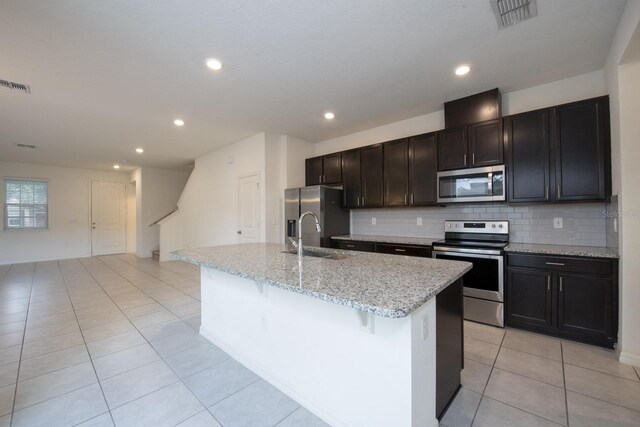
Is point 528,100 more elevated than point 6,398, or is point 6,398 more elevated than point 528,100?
point 528,100

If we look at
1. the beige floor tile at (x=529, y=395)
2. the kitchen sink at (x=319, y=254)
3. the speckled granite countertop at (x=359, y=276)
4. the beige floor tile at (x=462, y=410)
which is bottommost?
the beige floor tile at (x=462, y=410)

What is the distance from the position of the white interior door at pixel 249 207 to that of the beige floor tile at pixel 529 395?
3.87 meters

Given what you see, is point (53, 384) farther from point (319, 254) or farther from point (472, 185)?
point (472, 185)

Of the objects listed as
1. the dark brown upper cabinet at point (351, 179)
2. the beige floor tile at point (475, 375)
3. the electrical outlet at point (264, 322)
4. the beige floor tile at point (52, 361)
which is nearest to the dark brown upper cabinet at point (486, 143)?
the dark brown upper cabinet at point (351, 179)

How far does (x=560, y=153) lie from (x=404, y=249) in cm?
193

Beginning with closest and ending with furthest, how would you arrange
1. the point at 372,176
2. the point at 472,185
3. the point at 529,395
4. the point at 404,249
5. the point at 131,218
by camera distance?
the point at 529,395 < the point at 472,185 < the point at 404,249 < the point at 372,176 < the point at 131,218

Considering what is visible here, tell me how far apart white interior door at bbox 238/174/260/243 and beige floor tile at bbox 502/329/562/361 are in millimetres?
3839

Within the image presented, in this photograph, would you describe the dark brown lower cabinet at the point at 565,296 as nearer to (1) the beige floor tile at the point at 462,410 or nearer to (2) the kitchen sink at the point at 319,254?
(1) the beige floor tile at the point at 462,410

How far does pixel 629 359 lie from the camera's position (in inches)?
86.5

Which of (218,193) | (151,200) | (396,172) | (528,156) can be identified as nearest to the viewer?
(528,156)

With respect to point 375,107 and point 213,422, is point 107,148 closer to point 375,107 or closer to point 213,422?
point 375,107

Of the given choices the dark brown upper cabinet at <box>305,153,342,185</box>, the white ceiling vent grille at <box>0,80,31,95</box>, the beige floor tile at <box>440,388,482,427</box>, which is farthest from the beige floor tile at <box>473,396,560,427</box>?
the white ceiling vent grille at <box>0,80,31,95</box>

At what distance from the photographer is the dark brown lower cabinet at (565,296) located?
2406mm

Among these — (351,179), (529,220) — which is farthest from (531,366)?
(351,179)
